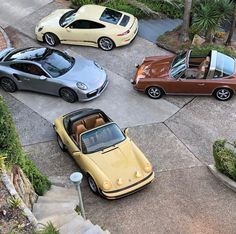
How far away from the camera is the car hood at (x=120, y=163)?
1228 centimetres

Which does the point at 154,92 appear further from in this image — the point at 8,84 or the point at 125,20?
the point at 8,84

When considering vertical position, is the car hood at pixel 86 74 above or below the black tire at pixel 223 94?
below

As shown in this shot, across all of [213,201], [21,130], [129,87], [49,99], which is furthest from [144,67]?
[213,201]

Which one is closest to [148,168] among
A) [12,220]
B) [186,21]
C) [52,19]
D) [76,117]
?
[76,117]

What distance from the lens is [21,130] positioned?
15125 millimetres

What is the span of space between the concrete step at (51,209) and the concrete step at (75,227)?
2.81ft

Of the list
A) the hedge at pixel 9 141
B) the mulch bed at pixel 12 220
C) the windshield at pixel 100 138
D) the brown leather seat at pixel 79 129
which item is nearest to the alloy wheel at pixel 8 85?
the brown leather seat at pixel 79 129

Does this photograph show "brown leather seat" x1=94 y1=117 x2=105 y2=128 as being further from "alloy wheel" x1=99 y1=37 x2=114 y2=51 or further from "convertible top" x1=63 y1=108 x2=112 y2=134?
"alloy wheel" x1=99 y1=37 x2=114 y2=51

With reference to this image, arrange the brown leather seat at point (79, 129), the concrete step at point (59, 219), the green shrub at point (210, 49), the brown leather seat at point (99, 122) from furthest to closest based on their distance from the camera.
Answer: the green shrub at point (210, 49) → the brown leather seat at point (99, 122) → the brown leather seat at point (79, 129) → the concrete step at point (59, 219)

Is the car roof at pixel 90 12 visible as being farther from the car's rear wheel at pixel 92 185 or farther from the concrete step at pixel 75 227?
the concrete step at pixel 75 227

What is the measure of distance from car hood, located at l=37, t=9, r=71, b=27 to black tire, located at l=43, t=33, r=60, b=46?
0.36m

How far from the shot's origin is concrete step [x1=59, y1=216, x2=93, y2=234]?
913cm

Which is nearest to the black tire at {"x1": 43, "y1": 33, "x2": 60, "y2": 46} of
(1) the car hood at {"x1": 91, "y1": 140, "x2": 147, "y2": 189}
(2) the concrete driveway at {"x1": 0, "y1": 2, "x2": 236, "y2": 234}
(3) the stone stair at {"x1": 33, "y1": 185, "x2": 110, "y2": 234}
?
(2) the concrete driveway at {"x1": 0, "y1": 2, "x2": 236, "y2": 234}

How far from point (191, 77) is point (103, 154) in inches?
172
